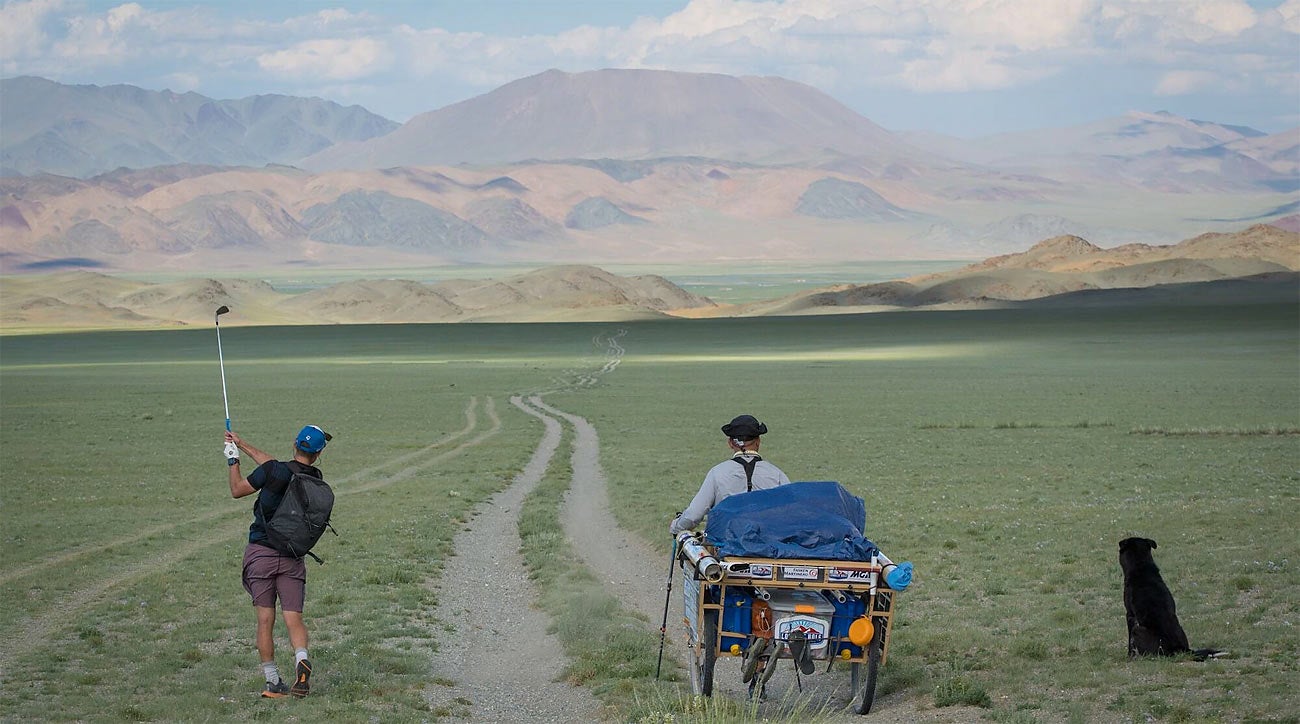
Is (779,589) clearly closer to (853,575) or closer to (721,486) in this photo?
(853,575)

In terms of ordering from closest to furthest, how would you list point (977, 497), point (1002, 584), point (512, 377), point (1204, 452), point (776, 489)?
point (776, 489)
point (1002, 584)
point (977, 497)
point (1204, 452)
point (512, 377)

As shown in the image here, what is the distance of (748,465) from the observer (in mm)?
10281

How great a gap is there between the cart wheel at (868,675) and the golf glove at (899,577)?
1.77 feet

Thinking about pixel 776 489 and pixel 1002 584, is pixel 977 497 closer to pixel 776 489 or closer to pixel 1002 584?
pixel 1002 584

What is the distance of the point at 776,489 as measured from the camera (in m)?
9.75

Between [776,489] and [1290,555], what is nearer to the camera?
[776,489]

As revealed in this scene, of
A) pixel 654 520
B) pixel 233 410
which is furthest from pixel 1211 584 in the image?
pixel 233 410

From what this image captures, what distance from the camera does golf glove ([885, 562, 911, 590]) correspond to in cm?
887

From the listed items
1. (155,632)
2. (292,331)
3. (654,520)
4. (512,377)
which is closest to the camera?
(155,632)

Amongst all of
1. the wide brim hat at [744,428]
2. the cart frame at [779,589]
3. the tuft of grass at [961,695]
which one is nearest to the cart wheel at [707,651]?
the cart frame at [779,589]

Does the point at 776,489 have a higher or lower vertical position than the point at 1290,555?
higher

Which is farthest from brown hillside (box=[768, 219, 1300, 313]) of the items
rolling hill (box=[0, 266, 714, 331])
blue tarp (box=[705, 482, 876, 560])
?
blue tarp (box=[705, 482, 876, 560])

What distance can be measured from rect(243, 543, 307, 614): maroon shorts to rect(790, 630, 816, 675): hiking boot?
12.5ft

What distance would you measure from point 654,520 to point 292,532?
1048 centimetres
